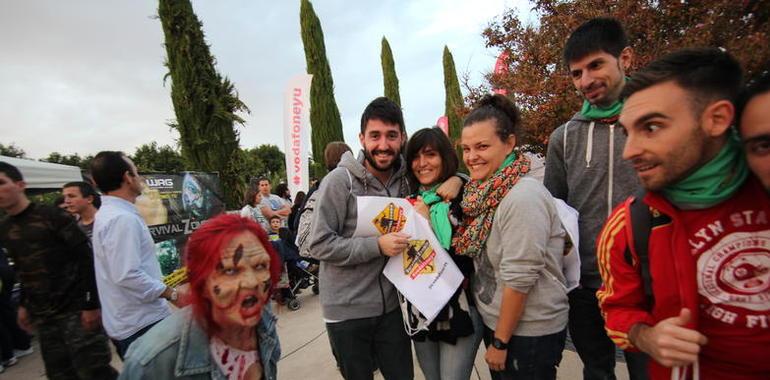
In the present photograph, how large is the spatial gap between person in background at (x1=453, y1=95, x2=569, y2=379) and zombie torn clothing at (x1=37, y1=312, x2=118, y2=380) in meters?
2.94

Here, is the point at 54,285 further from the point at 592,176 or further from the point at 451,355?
the point at 592,176

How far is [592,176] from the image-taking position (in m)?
1.75

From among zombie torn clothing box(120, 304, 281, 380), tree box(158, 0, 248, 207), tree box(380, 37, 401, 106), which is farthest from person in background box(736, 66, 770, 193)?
tree box(380, 37, 401, 106)

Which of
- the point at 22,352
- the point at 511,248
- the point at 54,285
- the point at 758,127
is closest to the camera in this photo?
the point at 758,127

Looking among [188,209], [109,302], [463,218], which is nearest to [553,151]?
[463,218]

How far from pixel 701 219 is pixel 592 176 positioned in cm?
86

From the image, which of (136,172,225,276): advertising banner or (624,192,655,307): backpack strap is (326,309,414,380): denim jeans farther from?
(136,172,225,276): advertising banner

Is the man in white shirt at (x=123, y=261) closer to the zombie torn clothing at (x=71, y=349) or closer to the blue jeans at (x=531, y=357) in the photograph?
the zombie torn clothing at (x=71, y=349)

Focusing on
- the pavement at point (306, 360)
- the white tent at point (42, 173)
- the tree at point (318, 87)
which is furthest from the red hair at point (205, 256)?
the tree at point (318, 87)

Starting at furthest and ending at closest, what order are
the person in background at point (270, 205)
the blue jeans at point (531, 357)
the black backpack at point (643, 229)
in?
1. the person in background at point (270, 205)
2. the blue jeans at point (531, 357)
3. the black backpack at point (643, 229)

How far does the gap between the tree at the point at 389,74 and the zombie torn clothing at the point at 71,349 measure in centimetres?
1957

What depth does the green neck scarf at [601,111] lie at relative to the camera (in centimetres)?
169

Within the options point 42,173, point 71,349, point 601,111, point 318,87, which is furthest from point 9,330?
point 318,87

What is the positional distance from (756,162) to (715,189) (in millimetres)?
101
